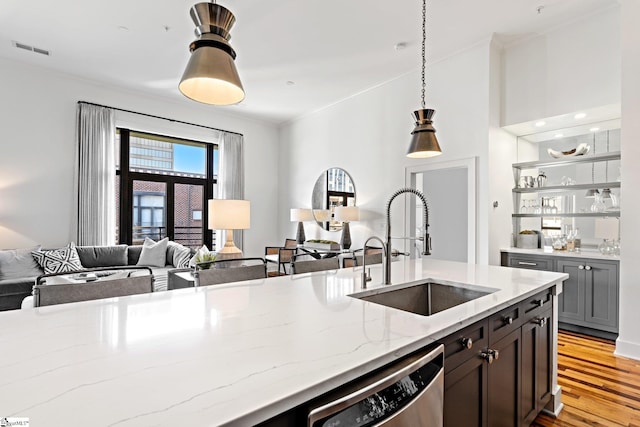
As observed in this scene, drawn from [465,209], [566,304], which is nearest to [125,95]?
[465,209]

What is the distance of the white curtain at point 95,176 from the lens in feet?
16.2

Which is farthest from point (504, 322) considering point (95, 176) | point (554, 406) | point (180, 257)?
point (95, 176)

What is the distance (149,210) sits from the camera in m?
5.79

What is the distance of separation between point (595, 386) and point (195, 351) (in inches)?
114

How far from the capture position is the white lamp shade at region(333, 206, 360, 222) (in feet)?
17.2

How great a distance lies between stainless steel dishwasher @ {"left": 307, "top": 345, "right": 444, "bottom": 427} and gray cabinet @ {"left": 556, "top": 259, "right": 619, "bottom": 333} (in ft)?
10.8

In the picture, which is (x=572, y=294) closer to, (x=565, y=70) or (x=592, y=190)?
(x=592, y=190)

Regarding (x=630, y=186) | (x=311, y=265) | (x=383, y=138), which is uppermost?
(x=383, y=138)

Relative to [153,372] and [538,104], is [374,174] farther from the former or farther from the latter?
[153,372]

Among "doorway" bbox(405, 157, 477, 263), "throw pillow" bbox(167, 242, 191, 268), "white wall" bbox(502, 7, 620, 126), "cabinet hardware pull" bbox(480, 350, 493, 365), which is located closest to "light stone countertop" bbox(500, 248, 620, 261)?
"doorway" bbox(405, 157, 477, 263)

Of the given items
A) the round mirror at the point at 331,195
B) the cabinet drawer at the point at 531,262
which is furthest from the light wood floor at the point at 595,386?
the round mirror at the point at 331,195

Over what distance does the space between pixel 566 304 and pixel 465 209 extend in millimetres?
1565

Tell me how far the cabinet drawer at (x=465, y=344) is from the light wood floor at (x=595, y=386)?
1.17 m

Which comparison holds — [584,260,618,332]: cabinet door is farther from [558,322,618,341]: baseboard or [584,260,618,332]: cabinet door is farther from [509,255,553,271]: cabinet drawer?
[509,255,553,271]: cabinet drawer
